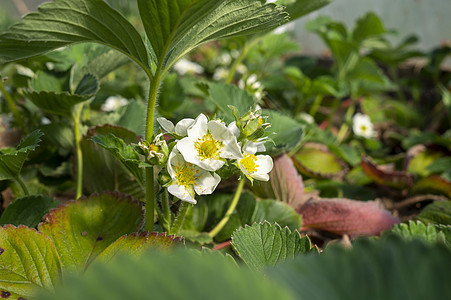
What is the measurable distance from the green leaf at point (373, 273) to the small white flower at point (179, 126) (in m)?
0.23

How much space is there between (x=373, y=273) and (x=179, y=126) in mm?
259

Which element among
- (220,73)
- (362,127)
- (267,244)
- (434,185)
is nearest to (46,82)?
(267,244)

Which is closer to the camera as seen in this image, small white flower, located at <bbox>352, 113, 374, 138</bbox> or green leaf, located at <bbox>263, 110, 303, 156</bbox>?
green leaf, located at <bbox>263, 110, 303, 156</bbox>

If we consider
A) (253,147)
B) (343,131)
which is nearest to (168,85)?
(253,147)

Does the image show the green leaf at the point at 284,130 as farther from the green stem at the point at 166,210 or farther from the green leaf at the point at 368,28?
the green leaf at the point at 368,28

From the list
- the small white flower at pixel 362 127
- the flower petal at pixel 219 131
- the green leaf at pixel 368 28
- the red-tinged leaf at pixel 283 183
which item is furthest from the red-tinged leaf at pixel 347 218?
the green leaf at pixel 368 28

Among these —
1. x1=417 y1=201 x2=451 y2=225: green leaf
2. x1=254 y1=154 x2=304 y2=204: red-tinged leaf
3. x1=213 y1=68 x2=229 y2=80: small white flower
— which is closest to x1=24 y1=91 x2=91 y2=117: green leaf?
x1=254 y1=154 x2=304 y2=204: red-tinged leaf

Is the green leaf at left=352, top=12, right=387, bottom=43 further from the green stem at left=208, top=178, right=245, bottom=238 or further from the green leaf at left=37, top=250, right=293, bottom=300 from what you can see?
the green leaf at left=37, top=250, right=293, bottom=300

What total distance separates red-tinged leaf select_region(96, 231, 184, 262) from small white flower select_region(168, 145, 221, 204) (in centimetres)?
5

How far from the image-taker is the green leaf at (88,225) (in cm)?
48

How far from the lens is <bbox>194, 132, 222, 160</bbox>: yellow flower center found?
16.9 inches

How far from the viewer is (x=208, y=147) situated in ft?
1.42

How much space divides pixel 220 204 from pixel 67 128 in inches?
11.2

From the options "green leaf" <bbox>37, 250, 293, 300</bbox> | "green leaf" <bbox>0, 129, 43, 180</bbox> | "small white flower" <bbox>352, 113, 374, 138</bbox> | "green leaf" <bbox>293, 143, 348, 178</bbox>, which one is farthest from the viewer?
"small white flower" <bbox>352, 113, 374, 138</bbox>
